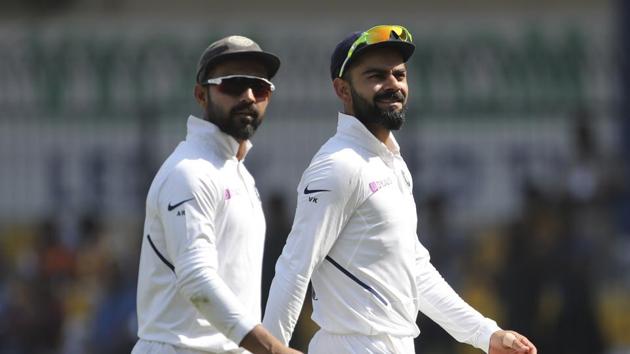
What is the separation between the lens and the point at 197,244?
17.3 ft

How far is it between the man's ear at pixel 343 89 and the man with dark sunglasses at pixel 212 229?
0.35 m

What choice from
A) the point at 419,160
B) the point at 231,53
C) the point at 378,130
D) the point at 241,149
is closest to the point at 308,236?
the point at 378,130

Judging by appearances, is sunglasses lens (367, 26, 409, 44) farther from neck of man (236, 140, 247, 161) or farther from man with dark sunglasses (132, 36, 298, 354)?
neck of man (236, 140, 247, 161)

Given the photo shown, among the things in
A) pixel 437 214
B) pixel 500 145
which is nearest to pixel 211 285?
pixel 437 214

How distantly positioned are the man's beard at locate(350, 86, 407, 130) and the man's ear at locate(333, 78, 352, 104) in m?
0.06

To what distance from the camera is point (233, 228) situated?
5543mm

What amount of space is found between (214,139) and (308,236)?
76 cm

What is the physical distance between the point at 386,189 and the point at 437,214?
719cm

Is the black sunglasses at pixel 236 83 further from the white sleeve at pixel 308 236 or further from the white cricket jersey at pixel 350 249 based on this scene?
the white sleeve at pixel 308 236

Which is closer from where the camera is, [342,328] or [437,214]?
[342,328]

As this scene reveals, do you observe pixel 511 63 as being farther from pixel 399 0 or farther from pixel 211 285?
pixel 211 285

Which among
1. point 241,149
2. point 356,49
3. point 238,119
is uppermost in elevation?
point 356,49

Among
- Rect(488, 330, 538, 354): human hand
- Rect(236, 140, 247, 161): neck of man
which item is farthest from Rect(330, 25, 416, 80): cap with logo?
Rect(488, 330, 538, 354): human hand

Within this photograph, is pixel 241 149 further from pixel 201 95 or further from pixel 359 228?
pixel 359 228
